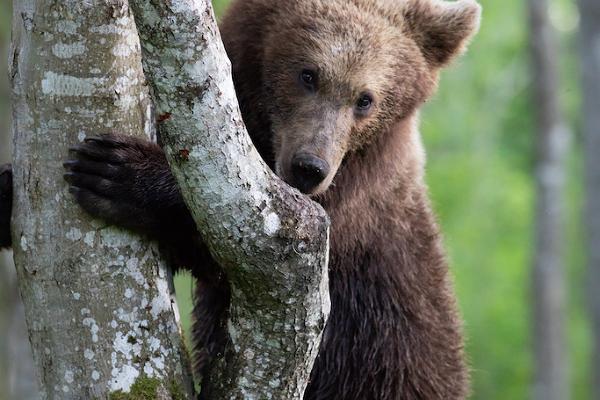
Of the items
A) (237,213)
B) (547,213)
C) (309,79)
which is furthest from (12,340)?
(547,213)

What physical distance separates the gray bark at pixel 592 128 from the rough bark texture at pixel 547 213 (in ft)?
16.8

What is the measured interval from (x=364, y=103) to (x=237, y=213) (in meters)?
1.74

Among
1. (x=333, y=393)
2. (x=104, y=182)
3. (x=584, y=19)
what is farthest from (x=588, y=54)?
(x=104, y=182)

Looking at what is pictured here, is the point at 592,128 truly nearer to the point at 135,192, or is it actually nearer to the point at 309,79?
the point at 309,79

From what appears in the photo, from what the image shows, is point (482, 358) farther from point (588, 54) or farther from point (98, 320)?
point (98, 320)

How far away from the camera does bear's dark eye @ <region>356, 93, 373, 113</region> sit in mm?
4946

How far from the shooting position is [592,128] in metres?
8.70

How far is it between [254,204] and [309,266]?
0.31 meters

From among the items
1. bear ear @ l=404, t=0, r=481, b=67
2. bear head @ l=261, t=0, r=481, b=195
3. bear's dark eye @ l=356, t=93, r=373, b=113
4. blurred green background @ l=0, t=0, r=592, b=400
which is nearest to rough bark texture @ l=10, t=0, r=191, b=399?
bear head @ l=261, t=0, r=481, b=195

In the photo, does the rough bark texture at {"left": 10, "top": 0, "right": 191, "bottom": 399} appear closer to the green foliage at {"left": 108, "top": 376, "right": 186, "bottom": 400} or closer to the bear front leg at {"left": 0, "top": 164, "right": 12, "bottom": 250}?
the green foliage at {"left": 108, "top": 376, "right": 186, "bottom": 400}

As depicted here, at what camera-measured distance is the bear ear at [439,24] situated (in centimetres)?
534

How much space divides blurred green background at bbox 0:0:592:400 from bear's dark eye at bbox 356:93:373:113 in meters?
16.1

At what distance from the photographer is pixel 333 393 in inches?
205

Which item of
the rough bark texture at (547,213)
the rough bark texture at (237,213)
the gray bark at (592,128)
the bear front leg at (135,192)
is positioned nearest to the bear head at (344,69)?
the bear front leg at (135,192)
